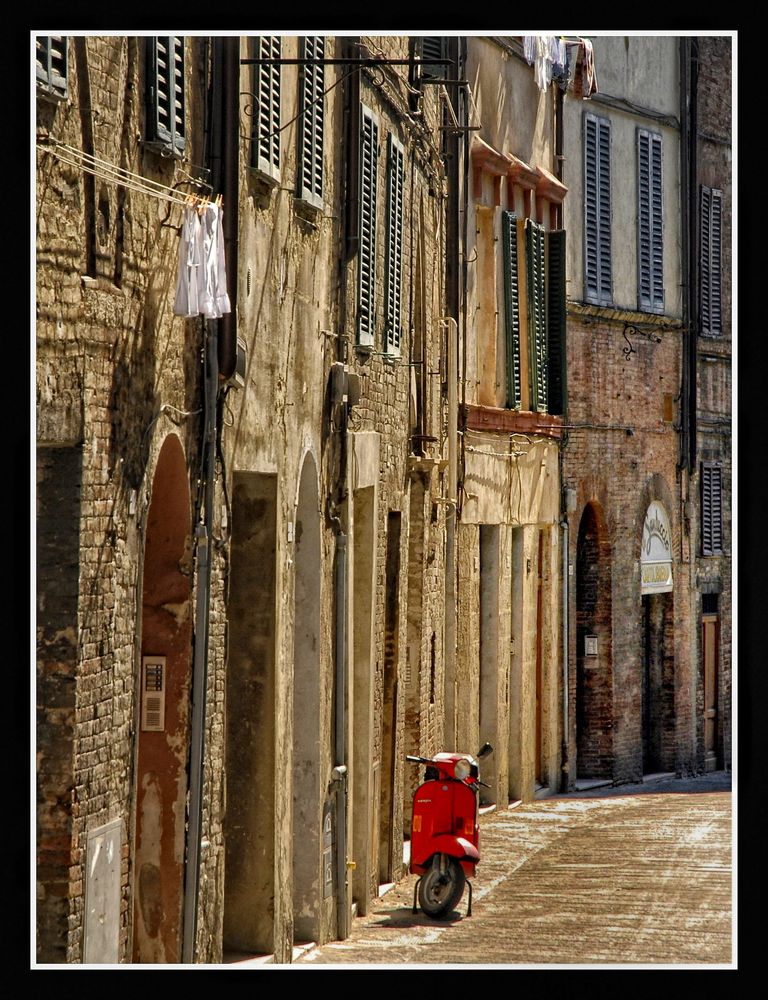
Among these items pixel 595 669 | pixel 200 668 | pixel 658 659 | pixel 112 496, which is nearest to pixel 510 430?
pixel 595 669

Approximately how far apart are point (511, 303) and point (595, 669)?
5.77 m

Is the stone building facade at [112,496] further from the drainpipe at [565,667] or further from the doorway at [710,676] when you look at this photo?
the doorway at [710,676]

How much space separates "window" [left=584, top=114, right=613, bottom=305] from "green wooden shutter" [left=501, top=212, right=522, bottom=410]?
347 cm

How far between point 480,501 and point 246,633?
10.2m

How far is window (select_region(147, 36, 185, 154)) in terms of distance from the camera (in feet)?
32.6

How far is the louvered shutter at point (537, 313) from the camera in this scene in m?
24.9

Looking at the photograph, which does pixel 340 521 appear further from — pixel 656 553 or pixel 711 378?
pixel 711 378

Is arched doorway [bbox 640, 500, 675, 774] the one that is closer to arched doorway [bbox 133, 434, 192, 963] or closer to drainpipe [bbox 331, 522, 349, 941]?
drainpipe [bbox 331, 522, 349, 941]

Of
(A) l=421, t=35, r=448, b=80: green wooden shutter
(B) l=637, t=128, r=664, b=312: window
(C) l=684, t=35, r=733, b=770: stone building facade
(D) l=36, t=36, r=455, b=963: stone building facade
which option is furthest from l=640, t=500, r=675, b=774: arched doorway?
(D) l=36, t=36, r=455, b=963: stone building facade

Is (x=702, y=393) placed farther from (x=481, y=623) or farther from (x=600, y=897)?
(x=600, y=897)

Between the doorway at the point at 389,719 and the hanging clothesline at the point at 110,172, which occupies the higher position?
the hanging clothesline at the point at 110,172

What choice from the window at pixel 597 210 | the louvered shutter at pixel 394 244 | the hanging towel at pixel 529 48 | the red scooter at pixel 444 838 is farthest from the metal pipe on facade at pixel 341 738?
the window at pixel 597 210

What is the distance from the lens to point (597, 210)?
28.0 m

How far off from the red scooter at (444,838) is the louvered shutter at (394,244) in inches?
145
